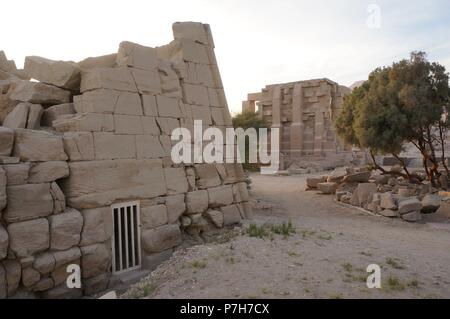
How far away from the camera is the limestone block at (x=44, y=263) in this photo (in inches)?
192

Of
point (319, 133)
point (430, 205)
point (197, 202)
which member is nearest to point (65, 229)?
point (197, 202)

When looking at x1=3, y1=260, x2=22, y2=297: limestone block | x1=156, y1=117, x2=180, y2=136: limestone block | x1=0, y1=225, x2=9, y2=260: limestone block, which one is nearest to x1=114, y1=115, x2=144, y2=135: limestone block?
x1=156, y1=117, x2=180, y2=136: limestone block

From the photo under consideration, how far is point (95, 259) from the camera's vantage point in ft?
18.1

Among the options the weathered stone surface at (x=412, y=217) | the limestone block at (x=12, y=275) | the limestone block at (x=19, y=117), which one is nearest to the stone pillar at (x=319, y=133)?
the weathered stone surface at (x=412, y=217)

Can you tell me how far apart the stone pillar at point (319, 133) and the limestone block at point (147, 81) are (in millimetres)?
24666

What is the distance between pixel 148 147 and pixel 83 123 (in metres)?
1.29

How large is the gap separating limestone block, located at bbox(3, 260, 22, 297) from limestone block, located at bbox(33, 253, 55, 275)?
0.21 metres

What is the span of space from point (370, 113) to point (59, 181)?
12.8 m

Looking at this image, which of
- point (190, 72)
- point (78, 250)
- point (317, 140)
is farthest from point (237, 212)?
point (317, 140)

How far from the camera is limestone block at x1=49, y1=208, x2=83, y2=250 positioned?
507cm

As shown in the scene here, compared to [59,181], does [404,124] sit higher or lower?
higher

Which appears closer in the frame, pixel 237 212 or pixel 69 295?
pixel 69 295

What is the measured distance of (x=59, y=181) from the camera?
17.9 ft

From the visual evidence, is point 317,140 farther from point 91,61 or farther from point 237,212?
point 91,61
